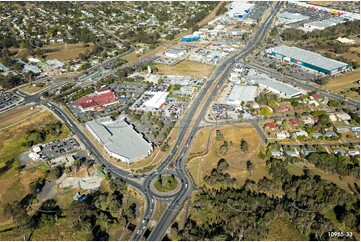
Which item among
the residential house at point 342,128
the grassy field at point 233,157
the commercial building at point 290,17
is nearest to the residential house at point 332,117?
the residential house at point 342,128

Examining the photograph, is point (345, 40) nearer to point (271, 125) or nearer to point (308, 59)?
point (308, 59)

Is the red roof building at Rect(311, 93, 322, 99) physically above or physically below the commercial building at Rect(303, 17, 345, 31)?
above

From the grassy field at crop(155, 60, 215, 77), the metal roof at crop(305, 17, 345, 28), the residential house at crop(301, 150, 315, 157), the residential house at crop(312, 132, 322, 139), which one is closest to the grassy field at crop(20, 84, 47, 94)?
the grassy field at crop(155, 60, 215, 77)

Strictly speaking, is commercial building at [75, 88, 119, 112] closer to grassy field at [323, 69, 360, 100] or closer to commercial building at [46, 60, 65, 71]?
commercial building at [46, 60, 65, 71]

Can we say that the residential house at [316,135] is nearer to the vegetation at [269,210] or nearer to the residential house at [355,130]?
the residential house at [355,130]

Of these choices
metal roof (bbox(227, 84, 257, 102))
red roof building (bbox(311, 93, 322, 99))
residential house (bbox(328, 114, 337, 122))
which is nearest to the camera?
residential house (bbox(328, 114, 337, 122))

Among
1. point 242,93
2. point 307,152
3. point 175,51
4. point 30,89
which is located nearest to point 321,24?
point 175,51

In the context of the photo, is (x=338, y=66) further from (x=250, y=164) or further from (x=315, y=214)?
(x=315, y=214)
